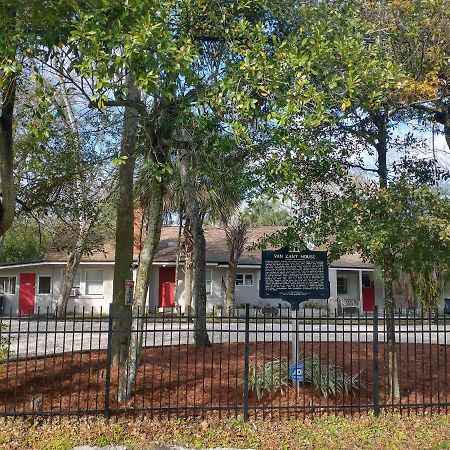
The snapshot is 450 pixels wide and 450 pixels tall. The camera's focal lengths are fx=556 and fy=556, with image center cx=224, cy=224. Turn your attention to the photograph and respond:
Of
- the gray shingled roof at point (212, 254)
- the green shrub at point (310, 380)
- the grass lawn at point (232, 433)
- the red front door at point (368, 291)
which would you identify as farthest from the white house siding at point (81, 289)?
the grass lawn at point (232, 433)

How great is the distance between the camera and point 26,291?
31.9 metres

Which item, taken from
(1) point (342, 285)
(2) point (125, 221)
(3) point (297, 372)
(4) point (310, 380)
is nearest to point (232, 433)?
(3) point (297, 372)

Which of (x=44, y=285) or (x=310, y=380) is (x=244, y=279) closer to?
(x=44, y=285)

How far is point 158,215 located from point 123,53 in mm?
3118

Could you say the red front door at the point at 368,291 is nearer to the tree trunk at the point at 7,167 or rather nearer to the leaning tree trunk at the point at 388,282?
the leaning tree trunk at the point at 388,282

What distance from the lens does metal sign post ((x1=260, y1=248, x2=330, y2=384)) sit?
882 centimetres

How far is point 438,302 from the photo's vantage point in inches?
1019

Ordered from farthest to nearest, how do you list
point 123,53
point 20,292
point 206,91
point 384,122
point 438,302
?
point 20,292 < point 438,302 < point 384,122 < point 206,91 < point 123,53

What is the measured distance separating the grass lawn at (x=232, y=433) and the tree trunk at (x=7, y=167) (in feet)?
8.93

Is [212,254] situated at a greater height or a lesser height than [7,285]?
greater

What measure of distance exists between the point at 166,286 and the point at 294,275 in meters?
22.3

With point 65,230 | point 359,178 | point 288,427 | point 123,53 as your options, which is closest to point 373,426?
point 288,427

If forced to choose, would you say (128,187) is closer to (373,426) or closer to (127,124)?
(127,124)

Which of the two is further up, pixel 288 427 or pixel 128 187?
pixel 128 187
